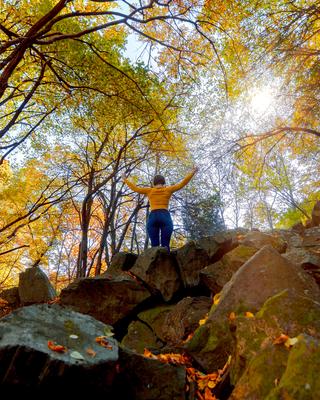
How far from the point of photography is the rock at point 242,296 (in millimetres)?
3840

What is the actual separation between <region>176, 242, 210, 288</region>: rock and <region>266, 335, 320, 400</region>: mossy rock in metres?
4.76

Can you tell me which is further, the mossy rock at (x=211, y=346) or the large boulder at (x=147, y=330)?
the large boulder at (x=147, y=330)

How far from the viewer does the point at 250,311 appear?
3.81m

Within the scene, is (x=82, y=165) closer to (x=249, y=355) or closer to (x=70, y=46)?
(x=70, y=46)

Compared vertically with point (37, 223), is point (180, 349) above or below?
below

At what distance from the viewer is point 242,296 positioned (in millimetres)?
4023

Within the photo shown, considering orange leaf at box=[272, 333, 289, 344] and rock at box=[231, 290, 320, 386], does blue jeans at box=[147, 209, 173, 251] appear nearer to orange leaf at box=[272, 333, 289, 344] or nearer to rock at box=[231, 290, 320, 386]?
rock at box=[231, 290, 320, 386]

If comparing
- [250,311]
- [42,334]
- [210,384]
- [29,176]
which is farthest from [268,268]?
[29,176]

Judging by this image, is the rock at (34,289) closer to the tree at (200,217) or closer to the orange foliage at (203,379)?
the orange foliage at (203,379)

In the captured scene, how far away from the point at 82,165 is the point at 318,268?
1316 centimetres

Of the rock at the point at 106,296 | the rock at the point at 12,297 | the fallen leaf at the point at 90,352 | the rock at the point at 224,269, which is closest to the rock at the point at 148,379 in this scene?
the fallen leaf at the point at 90,352

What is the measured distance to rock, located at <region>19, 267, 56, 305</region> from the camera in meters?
8.90

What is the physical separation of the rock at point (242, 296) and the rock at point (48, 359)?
1319mm

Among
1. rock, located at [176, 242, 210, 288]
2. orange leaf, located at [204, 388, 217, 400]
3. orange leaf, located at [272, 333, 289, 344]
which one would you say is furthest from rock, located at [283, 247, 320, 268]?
orange leaf, located at [204, 388, 217, 400]
